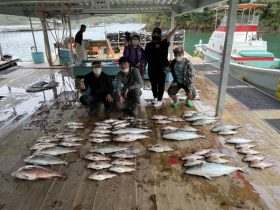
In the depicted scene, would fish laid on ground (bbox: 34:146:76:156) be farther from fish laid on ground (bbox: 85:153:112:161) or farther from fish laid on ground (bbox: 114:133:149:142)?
fish laid on ground (bbox: 114:133:149:142)

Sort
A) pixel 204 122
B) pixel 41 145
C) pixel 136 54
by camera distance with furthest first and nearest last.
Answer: pixel 136 54, pixel 204 122, pixel 41 145

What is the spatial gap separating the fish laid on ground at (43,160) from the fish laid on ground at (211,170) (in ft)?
5.48

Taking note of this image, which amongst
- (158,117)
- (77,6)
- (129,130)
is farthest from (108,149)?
(77,6)

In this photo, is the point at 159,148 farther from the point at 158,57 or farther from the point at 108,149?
the point at 158,57

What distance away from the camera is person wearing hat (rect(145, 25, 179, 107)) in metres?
4.75

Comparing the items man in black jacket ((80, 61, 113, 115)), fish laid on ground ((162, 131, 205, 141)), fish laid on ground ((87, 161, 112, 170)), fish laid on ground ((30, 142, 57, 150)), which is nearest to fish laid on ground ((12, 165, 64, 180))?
fish laid on ground ((87, 161, 112, 170))

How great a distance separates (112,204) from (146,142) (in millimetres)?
1384

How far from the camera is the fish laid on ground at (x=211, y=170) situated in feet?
9.21

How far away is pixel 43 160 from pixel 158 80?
2.87 meters

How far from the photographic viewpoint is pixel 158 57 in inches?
191

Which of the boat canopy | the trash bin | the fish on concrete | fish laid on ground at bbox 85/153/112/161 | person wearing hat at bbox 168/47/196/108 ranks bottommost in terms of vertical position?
fish laid on ground at bbox 85/153/112/161

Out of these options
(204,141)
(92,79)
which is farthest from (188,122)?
(92,79)

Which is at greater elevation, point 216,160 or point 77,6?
point 77,6

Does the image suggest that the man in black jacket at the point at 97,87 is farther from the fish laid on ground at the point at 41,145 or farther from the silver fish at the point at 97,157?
the silver fish at the point at 97,157
